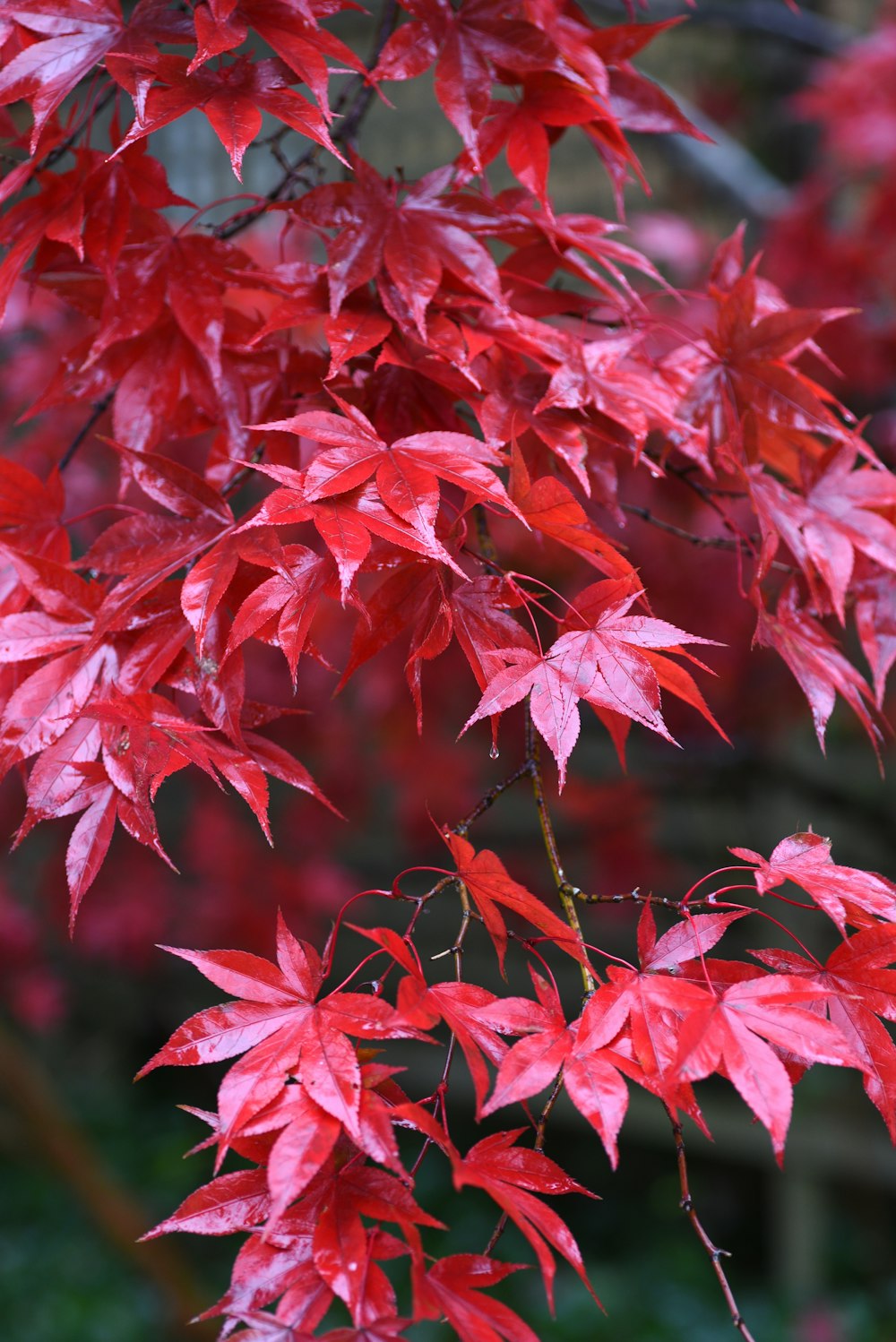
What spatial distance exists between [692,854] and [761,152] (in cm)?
261

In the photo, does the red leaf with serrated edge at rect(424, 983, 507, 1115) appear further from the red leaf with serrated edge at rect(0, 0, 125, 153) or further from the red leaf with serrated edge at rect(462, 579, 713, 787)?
the red leaf with serrated edge at rect(0, 0, 125, 153)

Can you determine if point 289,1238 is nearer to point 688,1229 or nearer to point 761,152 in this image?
point 688,1229

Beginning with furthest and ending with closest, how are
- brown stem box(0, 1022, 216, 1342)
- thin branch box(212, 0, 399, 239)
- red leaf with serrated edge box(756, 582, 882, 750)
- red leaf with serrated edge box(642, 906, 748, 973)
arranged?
brown stem box(0, 1022, 216, 1342) → thin branch box(212, 0, 399, 239) → red leaf with serrated edge box(756, 582, 882, 750) → red leaf with serrated edge box(642, 906, 748, 973)

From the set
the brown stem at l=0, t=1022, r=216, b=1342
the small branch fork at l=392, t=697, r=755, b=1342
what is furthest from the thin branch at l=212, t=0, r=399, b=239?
the brown stem at l=0, t=1022, r=216, b=1342

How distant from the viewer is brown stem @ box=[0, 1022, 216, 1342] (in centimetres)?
224

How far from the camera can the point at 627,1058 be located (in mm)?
639

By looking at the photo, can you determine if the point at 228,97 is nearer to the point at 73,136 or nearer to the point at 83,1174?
the point at 73,136

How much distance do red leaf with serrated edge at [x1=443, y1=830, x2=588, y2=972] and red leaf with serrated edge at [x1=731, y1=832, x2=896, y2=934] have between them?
12 cm

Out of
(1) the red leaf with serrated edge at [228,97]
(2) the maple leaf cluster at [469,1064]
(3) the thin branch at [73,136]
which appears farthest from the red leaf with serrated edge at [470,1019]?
(3) the thin branch at [73,136]

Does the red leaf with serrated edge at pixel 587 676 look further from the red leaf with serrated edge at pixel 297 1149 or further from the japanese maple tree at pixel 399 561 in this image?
the red leaf with serrated edge at pixel 297 1149

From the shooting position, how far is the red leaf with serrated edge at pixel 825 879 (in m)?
0.69

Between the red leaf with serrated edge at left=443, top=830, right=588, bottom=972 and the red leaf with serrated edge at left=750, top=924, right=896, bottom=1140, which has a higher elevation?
the red leaf with serrated edge at left=443, top=830, right=588, bottom=972

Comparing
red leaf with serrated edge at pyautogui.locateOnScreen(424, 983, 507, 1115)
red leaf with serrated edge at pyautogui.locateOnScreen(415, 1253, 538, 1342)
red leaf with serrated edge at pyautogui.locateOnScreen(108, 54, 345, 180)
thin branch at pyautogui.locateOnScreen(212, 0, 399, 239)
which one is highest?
red leaf with serrated edge at pyautogui.locateOnScreen(108, 54, 345, 180)

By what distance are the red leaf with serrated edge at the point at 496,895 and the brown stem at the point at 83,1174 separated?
1.80m
